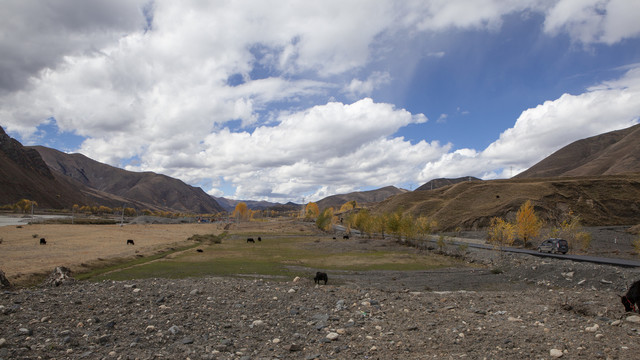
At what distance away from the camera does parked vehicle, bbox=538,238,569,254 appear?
154 ft

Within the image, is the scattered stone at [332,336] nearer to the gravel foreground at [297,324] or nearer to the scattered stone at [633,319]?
the gravel foreground at [297,324]

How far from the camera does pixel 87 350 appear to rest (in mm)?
11031

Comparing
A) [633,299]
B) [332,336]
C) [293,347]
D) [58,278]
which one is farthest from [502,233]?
[58,278]

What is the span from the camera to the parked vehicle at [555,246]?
154 feet

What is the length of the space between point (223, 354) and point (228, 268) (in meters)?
23.1

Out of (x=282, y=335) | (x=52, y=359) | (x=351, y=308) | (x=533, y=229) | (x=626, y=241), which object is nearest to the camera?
(x=52, y=359)

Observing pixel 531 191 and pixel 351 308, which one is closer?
pixel 351 308

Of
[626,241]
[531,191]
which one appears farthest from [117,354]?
[531,191]

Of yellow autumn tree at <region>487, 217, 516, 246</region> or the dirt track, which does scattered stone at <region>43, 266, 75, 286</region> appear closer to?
the dirt track

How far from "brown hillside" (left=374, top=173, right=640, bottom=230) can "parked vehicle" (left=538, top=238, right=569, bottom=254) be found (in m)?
41.5

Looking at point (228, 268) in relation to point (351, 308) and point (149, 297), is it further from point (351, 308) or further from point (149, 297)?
point (351, 308)

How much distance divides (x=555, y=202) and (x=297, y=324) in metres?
112

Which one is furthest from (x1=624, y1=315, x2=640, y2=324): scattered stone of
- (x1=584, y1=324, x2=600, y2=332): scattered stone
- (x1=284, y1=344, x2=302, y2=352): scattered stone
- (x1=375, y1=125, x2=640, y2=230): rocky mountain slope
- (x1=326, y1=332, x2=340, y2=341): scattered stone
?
(x1=375, y1=125, x2=640, y2=230): rocky mountain slope

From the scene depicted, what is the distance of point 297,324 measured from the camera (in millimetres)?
13789
